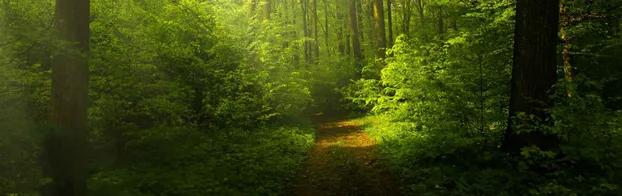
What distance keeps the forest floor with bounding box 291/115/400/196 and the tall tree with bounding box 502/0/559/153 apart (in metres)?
2.45

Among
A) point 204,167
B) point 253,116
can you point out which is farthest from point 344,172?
point 253,116

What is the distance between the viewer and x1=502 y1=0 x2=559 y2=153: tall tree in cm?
606

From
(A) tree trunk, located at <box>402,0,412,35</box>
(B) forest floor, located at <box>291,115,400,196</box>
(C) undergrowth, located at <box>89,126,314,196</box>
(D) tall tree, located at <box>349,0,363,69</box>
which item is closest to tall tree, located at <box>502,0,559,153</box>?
(B) forest floor, located at <box>291,115,400,196</box>

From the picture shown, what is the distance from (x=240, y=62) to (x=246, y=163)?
4.72 meters

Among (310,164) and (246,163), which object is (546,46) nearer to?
(310,164)

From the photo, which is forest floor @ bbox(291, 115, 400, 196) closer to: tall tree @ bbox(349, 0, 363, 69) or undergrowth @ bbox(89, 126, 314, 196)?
undergrowth @ bbox(89, 126, 314, 196)

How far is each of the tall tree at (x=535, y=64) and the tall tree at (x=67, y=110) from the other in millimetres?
6607

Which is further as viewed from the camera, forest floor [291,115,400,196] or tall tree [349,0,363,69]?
tall tree [349,0,363,69]

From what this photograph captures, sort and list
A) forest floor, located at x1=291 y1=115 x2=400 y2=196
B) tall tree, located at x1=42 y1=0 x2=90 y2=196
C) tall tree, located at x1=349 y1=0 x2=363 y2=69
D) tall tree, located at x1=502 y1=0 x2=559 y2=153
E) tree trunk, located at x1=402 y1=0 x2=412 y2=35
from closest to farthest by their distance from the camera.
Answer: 1. tall tree, located at x1=42 y1=0 x2=90 y2=196
2. tall tree, located at x1=502 y1=0 x2=559 y2=153
3. forest floor, located at x1=291 y1=115 x2=400 y2=196
4. tall tree, located at x1=349 y1=0 x2=363 y2=69
5. tree trunk, located at x1=402 y1=0 x2=412 y2=35

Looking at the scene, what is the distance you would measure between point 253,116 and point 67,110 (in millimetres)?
7933

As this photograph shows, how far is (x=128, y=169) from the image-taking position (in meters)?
7.10

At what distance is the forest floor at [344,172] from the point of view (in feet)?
21.8

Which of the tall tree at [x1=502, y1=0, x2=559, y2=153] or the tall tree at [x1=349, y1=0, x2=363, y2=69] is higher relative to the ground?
the tall tree at [x1=349, y1=0, x2=363, y2=69]

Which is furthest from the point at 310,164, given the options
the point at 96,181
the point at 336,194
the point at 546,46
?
the point at 546,46
